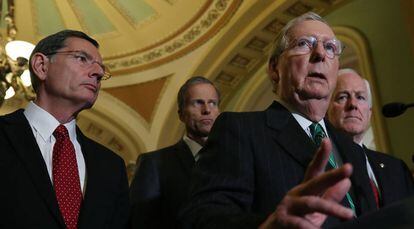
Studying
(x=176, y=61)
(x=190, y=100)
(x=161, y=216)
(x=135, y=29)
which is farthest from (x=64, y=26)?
(x=161, y=216)

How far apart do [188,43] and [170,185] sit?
647 centimetres

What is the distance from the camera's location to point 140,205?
2617mm

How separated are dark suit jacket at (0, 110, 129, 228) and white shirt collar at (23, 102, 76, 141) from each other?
0.15 feet

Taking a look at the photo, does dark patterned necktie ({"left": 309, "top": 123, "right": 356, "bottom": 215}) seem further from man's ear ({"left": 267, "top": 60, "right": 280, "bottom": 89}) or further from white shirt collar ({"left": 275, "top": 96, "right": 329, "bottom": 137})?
man's ear ({"left": 267, "top": 60, "right": 280, "bottom": 89})

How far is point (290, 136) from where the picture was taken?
1.72 metres

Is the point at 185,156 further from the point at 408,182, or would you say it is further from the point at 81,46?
the point at 408,182

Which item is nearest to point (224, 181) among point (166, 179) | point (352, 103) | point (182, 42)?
point (166, 179)

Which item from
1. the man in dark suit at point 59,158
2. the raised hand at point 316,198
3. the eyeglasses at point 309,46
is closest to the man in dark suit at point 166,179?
the man in dark suit at point 59,158

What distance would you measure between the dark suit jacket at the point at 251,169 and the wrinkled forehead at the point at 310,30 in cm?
29

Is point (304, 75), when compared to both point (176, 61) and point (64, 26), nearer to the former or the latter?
point (176, 61)

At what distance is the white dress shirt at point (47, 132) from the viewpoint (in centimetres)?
211

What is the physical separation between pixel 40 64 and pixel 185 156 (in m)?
0.81

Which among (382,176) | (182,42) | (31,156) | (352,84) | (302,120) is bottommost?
(31,156)

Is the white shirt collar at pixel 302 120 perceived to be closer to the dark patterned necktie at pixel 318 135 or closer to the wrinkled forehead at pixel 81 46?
the dark patterned necktie at pixel 318 135
